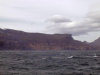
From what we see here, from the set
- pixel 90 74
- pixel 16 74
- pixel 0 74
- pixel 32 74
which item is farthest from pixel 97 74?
pixel 0 74

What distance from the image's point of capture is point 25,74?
31641mm

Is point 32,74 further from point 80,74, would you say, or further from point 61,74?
point 80,74

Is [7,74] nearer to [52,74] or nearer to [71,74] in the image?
[52,74]

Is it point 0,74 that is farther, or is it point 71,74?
point 71,74

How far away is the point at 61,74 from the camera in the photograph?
32531mm

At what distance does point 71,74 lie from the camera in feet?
109

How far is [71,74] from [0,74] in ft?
31.6

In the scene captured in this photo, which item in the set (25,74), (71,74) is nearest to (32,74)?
(25,74)

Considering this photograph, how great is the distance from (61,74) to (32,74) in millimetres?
3982

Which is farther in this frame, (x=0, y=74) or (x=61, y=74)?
(x=61, y=74)

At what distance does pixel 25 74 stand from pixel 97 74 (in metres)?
9.73

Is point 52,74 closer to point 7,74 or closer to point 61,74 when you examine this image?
point 61,74

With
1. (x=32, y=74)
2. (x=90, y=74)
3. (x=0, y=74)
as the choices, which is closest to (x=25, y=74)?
(x=32, y=74)

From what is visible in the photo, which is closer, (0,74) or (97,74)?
(0,74)
